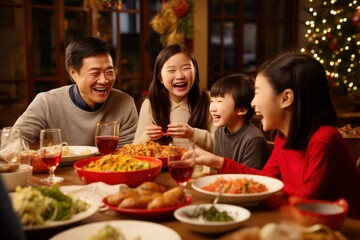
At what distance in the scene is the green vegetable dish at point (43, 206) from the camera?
4.07 ft

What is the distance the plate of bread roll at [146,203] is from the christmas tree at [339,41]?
4684mm

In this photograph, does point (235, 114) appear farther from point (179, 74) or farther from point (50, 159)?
point (50, 159)

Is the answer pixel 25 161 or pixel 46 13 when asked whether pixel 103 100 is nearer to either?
pixel 25 161

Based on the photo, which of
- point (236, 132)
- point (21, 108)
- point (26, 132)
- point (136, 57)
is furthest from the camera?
point (136, 57)

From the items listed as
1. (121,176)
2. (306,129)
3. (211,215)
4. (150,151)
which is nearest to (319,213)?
(211,215)

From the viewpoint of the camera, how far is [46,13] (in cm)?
543

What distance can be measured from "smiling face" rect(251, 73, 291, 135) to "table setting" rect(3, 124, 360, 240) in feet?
0.78

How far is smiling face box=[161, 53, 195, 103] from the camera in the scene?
9.09 ft

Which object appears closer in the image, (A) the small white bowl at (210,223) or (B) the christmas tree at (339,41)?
(A) the small white bowl at (210,223)

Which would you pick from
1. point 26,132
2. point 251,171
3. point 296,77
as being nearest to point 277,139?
point 251,171

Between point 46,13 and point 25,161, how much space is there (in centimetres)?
399

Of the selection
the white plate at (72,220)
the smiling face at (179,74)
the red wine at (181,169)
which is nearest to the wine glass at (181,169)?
the red wine at (181,169)

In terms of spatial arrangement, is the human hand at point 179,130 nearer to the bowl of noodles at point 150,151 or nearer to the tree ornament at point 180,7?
the bowl of noodles at point 150,151

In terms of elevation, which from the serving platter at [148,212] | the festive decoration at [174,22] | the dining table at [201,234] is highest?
the festive decoration at [174,22]
